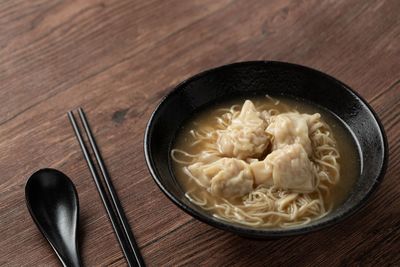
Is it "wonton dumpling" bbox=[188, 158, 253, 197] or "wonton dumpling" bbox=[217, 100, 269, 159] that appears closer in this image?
"wonton dumpling" bbox=[188, 158, 253, 197]

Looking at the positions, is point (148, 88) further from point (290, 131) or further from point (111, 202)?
point (290, 131)

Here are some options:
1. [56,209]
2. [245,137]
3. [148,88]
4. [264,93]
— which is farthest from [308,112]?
[56,209]

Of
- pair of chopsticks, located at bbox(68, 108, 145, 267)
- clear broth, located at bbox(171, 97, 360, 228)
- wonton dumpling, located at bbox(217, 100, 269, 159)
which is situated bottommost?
pair of chopsticks, located at bbox(68, 108, 145, 267)

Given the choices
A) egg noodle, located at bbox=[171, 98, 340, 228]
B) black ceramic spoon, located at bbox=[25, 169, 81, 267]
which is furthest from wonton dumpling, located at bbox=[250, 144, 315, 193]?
black ceramic spoon, located at bbox=[25, 169, 81, 267]

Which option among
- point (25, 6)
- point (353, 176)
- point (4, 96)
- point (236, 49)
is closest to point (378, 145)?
point (353, 176)

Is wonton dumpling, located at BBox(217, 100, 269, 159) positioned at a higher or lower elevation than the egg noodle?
higher

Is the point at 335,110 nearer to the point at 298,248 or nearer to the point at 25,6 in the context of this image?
the point at 298,248

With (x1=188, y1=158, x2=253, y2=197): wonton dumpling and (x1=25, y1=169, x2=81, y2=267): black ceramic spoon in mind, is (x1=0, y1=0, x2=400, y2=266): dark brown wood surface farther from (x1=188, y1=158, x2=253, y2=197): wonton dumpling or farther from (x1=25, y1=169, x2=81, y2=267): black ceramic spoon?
(x1=188, y1=158, x2=253, y2=197): wonton dumpling
